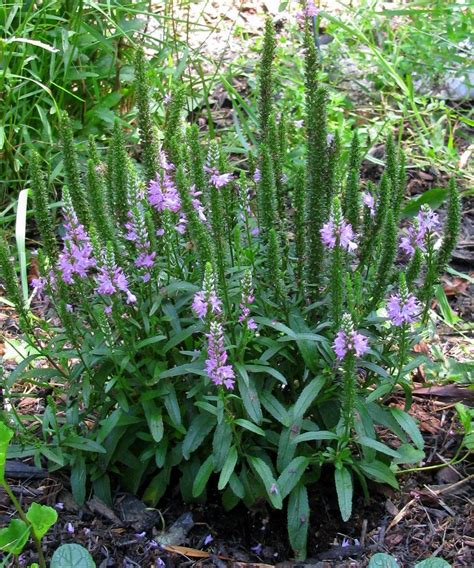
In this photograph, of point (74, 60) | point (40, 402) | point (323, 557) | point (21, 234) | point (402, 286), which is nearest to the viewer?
point (402, 286)

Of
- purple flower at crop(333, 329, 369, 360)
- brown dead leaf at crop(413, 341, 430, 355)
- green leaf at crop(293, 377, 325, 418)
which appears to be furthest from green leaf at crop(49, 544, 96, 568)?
brown dead leaf at crop(413, 341, 430, 355)

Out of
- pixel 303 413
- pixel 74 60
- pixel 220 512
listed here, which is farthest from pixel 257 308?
pixel 74 60

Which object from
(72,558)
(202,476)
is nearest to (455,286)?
(202,476)

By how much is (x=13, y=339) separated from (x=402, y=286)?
7.70 feet

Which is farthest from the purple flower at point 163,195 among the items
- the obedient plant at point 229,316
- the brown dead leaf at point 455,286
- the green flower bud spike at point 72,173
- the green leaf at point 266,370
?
the brown dead leaf at point 455,286

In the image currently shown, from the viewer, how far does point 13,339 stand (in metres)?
4.25

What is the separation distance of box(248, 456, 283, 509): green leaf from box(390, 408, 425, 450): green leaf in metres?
0.53

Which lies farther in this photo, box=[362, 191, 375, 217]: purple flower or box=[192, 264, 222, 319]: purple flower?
box=[362, 191, 375, 217]: purple flower

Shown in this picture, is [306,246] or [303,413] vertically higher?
[306,246]

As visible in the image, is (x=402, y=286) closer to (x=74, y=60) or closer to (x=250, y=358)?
(x=250, y=358)

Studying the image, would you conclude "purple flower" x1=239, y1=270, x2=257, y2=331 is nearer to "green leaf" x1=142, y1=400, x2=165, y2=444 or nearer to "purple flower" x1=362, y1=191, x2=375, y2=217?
"green leaf" x1=142, y1=400, x2=165, y2=444

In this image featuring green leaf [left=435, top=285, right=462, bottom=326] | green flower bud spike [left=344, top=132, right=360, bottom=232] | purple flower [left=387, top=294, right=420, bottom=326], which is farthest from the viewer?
green leaf [left=435, top=285, right=462, bottom=326]

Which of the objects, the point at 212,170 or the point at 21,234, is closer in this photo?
the point at 212,170

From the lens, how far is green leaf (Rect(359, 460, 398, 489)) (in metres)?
2.99
